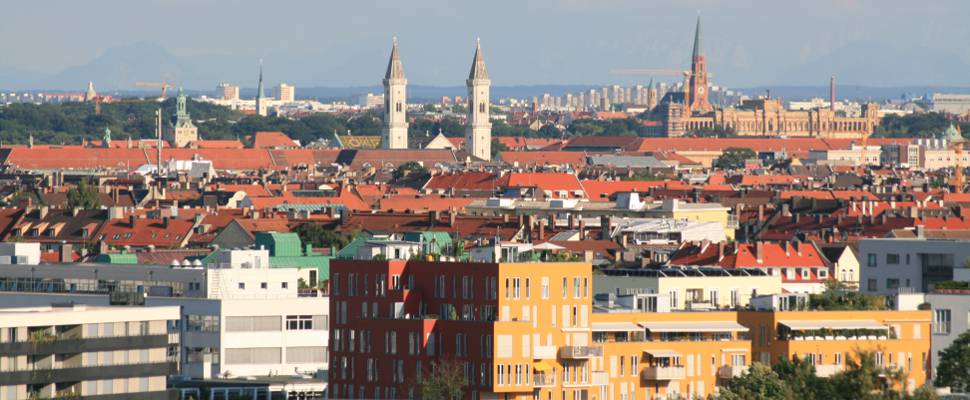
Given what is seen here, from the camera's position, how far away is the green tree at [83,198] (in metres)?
95.6

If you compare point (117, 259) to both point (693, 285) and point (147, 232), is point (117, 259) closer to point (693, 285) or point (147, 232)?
point (693, 285)

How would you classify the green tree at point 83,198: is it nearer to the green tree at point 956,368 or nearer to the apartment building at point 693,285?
the apartment building at point 693,285

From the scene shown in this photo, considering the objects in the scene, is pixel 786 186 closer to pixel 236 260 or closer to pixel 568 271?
pixel 236 260

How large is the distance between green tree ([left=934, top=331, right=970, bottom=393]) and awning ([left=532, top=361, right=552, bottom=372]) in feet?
18.5

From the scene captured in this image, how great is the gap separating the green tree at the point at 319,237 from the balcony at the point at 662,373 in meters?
29.3

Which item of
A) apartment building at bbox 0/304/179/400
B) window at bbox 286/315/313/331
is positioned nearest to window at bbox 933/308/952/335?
window at bbox 286/315/313/331

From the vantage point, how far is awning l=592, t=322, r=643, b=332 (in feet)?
145

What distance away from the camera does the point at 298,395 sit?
153 ft

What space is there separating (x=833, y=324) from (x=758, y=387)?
5749 mm

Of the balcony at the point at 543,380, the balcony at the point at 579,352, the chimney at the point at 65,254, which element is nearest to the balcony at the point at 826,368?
the balcony at the point at 579,352

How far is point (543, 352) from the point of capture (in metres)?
43.0

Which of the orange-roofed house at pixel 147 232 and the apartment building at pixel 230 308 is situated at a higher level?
the orange-roofed house at pixel 147 232

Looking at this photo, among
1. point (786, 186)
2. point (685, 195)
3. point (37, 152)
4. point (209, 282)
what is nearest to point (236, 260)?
point (209, 282)

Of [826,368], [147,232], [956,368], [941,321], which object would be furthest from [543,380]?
[147,232]
